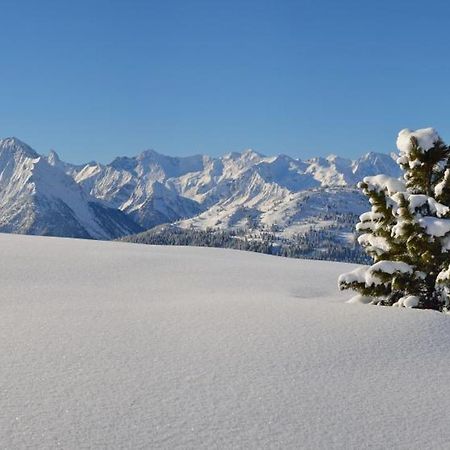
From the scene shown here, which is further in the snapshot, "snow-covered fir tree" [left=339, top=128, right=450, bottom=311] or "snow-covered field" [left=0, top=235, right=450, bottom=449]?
"snow-covered fir tree" [left=339, top=128, right=450, bottom=311]

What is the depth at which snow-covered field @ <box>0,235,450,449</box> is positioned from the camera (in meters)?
5.36

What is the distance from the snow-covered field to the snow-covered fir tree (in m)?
→ 1.02

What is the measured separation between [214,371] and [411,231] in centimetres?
601

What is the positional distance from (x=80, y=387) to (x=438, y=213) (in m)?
7.94

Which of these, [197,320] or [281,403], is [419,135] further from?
[281,403]

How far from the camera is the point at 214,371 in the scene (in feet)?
22.9

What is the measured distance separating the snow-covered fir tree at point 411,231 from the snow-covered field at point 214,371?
3.35 feet

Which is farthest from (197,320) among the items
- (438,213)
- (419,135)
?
(419,135)

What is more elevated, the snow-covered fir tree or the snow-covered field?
the snow-covered fir tree

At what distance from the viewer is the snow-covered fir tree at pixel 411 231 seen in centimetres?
1076

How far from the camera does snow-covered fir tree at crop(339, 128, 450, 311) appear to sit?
424 inches

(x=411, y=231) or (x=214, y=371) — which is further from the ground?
(x=411, y=231)

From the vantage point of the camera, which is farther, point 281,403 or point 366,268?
point 366,268

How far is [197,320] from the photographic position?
9.39 metres
